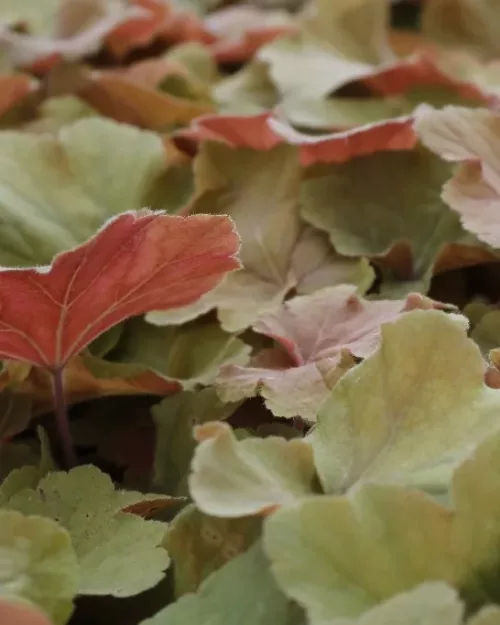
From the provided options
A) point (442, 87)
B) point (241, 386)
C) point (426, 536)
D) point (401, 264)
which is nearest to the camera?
point (426, 536)

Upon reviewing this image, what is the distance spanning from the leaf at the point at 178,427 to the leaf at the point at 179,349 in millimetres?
21

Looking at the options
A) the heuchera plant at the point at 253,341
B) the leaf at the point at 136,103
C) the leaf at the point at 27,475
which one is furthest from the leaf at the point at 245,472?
the leaf at the point at 136,103

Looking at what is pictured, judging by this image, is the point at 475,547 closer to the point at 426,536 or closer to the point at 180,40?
the point at 426,536

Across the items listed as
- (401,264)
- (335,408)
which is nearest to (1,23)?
(401,264)

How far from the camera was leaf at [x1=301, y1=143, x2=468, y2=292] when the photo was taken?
1.65ft

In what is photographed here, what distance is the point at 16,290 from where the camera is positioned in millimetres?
351

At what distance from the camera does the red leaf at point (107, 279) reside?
1.12 ft

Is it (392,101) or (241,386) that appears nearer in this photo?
(241,386)

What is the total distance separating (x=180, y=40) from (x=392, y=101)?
0.95 feet

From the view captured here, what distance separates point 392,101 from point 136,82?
0.65ft

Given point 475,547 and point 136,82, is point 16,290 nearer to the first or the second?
point 475,547

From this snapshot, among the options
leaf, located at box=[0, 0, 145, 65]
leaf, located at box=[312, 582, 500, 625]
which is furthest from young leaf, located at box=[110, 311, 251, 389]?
leaf, located at box=[0, 0, 145, 65]

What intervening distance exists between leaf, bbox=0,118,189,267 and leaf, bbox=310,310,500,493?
0.80 feet

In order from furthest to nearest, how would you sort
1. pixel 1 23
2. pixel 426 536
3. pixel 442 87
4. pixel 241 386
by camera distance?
pixel 1 23, pixel 442 87, pixel 241 386, pixel 426 536
